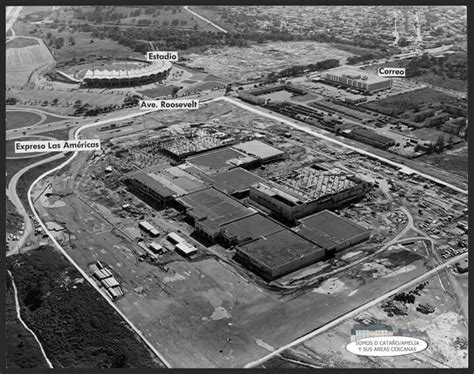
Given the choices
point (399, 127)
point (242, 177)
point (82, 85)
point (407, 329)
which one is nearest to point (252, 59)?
point (82, 85)

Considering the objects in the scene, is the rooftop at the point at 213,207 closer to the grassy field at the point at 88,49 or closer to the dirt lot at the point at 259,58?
the dirt lot at the point at 259,58

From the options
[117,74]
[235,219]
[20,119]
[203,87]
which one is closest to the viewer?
[235,219]

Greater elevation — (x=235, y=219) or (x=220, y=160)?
(x=235, y=219)

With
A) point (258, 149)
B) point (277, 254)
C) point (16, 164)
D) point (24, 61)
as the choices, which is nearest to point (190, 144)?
point (258, 149)

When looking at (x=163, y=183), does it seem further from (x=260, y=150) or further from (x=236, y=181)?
(x=260, y=150)

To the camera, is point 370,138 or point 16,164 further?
point 370,138

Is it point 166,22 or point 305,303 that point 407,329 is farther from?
point 166,22
